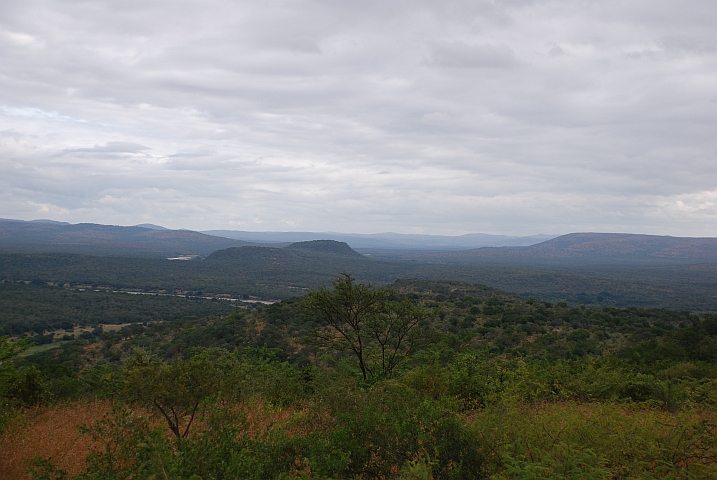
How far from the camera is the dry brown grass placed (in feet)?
19.4

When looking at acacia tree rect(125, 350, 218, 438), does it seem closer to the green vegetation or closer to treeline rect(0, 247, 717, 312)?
the green vegetation

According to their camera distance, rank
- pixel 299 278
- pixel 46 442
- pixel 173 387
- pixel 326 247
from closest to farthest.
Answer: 1. pixel 173 387
2. pixel 46 442
3. pixel 299 278
4. pixel 326 247

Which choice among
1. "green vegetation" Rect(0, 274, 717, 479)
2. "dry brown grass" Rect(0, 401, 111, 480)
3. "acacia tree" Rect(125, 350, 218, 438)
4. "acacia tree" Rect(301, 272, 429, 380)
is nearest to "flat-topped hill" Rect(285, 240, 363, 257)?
"green vegetation" Rect(0, 274, 717, 479)

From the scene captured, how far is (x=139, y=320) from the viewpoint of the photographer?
4706 centimetres

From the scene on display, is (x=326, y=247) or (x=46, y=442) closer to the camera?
(x=46, y=442)

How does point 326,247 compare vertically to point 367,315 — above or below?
above

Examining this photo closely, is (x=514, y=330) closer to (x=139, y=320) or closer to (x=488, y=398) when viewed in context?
(x=488, y=398)

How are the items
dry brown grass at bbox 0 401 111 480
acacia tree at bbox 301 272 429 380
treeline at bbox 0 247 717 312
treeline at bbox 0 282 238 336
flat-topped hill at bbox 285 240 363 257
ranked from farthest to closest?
flat-topped hill at bbox 285 240 363 257, treeline at bbox 0 247 717 312, treeline at bbox 0 282 238 336, acacia tree at bbox 301 272 429 380, dry brown grass at bbox 0 401 111 480

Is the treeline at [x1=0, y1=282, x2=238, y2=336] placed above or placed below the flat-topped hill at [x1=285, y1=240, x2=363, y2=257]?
below

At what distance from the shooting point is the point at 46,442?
22.4ft

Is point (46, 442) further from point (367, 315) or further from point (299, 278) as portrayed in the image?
point (299, 278)

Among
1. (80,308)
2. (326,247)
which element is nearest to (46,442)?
(80,308)

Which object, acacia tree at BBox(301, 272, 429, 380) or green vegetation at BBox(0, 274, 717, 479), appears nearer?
green vegetation at BBox(0, 274, 717, 479)

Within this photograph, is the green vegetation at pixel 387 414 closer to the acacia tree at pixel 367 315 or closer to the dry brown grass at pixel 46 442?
the acacia tree at pixel 367 315
